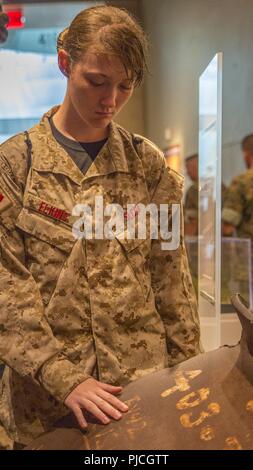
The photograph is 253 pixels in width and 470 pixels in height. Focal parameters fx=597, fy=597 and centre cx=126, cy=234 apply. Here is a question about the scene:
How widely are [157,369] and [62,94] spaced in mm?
495

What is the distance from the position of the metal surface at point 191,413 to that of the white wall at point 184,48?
42 centimetres

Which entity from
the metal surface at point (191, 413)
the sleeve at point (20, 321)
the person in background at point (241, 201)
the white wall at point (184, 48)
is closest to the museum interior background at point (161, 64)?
the white wall at point (184, 48)

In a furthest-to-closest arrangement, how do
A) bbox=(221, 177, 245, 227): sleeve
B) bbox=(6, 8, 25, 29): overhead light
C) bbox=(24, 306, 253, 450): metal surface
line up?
1. bbox=(221, 177, 245, 227): sleeve
2. bbox=(6, 8, 25, 29): overhead light
3. bbox=(24, 306, 253, 450): metal surface

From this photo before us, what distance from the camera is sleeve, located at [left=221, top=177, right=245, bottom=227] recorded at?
189 cm

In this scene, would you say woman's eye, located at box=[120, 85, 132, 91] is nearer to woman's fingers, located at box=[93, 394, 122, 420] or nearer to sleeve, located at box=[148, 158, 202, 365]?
sleeve, located at box=[148, 158, 202, 365]

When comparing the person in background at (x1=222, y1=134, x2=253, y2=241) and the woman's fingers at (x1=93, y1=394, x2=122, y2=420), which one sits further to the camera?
the person in background at (x1=222, y1=134, x2=253, y2=241)

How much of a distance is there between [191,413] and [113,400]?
5.0 inches

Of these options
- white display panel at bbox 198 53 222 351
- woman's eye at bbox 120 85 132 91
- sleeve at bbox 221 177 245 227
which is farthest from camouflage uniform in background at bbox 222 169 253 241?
woman's eye at bbox 120 85 132 91

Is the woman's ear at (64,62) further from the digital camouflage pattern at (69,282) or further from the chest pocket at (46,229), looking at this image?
the chest pocket at (46,229)

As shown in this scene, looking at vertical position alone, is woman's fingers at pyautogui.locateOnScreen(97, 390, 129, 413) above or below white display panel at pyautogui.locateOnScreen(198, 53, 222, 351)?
below

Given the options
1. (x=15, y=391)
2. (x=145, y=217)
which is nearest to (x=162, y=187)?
(x=145, y=217)

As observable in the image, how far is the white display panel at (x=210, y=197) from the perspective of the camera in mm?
1125

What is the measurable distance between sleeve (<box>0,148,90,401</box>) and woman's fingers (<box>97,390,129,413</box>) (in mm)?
50

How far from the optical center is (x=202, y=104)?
→ 113 cm
